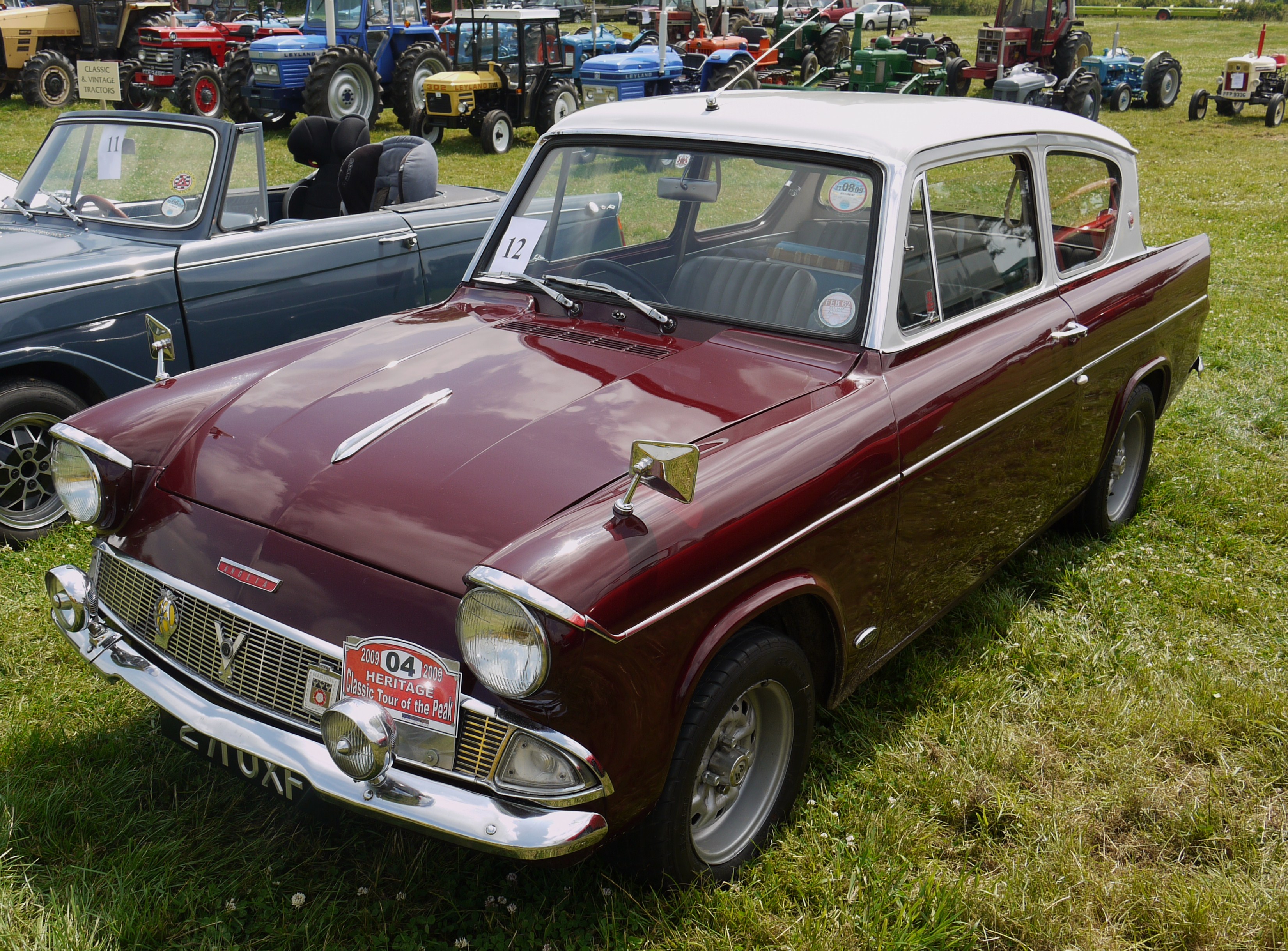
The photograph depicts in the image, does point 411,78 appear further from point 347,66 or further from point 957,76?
point 957,76

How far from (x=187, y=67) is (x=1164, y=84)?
59.4 ft

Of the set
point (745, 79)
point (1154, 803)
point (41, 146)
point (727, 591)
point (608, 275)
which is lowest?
point (1154, 803)

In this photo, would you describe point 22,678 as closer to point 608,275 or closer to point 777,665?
point 608,275

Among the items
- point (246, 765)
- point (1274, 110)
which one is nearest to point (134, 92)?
point (246, 765)

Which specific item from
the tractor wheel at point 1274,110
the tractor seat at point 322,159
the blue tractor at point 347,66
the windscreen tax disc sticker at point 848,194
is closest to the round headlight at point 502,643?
the windscreen tax disc sticker at point 848,194

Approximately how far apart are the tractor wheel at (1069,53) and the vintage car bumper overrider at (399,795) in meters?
20.8

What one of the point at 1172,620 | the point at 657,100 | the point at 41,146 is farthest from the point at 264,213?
the point at 1172,620

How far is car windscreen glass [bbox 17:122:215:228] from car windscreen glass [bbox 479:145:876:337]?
215 cm

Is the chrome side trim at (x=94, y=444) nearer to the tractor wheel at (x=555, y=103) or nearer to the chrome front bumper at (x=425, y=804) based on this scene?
the chrome front bumper at (x=425, y=804)

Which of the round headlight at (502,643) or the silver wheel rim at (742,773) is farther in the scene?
the silver wheel rim at (742,773)

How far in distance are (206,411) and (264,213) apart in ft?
8.42

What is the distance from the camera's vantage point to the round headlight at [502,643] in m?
2.00

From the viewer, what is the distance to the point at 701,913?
8.14ft

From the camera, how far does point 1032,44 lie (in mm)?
19891
